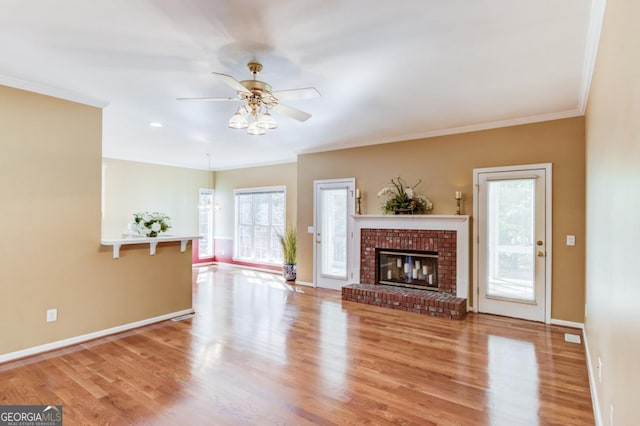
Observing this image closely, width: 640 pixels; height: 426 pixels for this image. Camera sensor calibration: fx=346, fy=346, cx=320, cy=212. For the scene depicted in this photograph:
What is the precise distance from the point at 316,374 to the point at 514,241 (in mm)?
3310

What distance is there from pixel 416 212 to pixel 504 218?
1238mm

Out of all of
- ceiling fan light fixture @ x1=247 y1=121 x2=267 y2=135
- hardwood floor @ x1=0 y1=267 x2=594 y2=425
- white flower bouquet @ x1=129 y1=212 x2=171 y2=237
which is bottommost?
hardwood floor @ x1=0 y1=267 x2=594 y2=425

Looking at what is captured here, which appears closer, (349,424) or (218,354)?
(349,424)

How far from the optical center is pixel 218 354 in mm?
3453

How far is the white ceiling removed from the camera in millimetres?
2217

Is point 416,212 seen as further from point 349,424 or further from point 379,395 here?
point 349,424

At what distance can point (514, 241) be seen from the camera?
4695 mm

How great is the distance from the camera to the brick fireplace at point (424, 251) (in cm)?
495

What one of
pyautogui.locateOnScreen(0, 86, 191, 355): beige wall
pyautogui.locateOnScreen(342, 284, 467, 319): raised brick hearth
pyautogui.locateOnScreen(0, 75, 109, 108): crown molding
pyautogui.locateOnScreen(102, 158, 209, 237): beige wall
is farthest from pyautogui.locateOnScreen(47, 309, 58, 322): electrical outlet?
pyautogui.locateOnScreen(102, 158, 209, 237): beige wall

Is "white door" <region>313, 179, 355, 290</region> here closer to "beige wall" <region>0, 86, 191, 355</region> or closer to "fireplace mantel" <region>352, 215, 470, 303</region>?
"fireplace mantel" <region>352, 215, 470, 303</region>

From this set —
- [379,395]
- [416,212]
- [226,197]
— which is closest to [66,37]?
[379,395]

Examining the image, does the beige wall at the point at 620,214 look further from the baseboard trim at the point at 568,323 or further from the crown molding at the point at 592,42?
the baseboard trim at the point at 568,323

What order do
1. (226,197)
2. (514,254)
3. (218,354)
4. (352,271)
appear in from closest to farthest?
(218,354)
(514,254)
(352,271)
(226,197)

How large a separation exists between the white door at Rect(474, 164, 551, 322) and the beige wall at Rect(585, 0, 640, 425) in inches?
91.6
